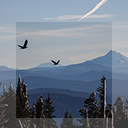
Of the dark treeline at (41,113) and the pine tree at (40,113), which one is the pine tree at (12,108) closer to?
the dark treeline at (41,113)

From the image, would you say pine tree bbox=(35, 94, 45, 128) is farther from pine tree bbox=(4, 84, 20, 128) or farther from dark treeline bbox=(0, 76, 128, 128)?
pine tree bbox=(4, 84, 20, 128)

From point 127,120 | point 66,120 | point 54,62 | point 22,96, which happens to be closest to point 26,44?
point 54,62

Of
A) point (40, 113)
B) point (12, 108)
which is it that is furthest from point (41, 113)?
point (12, 108)

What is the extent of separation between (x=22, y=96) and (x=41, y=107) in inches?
193

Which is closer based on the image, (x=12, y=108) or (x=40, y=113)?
(x=12, y=108)

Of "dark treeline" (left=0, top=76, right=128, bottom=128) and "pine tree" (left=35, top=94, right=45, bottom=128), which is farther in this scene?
"pine tree" (left=35, top=94, right=45, bottom=128)

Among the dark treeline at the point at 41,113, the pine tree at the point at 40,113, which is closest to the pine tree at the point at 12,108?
the dark treeline at the point at 41,113

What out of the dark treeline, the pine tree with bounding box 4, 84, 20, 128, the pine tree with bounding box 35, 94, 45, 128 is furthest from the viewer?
the pine tree with bounding box 35, 94, 45, 128

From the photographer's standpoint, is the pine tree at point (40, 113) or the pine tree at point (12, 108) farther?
the pine tree at point (40, 113)

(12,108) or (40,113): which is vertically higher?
(12,108)

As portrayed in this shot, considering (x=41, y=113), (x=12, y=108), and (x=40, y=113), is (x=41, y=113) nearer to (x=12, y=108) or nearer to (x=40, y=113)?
(x=40, y=113)

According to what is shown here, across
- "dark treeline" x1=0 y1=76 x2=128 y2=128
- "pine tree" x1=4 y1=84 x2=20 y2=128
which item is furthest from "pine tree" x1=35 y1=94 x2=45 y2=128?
"pine tree" x1=4 y1=84 x2=20 y2=128

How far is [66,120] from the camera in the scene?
7094 cm

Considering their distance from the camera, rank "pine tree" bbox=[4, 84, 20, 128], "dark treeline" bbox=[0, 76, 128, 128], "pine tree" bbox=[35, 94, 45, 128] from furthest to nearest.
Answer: "pine tree" bbox=[35, 94, 45, 128] < "pine tree" bbox=[4, 84, 20, 128] < "dark treeline" bbox=[0, 76, 128, 128]
